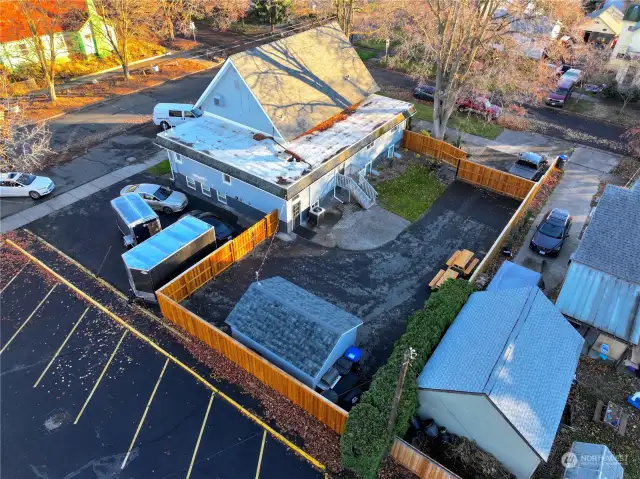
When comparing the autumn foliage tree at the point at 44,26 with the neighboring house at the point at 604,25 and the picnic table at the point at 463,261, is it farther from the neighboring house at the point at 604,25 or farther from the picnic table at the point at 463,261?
the neighboring house at the point at 604,25

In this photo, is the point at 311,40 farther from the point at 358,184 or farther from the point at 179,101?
the point at 179,101

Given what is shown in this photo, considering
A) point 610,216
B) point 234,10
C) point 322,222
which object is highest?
point 234,10

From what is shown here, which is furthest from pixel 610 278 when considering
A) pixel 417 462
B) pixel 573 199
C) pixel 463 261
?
pixel 417 462

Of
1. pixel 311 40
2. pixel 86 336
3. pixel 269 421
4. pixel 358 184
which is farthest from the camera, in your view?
pixel 311 40

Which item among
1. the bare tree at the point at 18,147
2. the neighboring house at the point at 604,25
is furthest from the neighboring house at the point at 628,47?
the bare tree at the point at 18,147

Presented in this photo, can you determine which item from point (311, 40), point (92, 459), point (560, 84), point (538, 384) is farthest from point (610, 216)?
point (560, 84)

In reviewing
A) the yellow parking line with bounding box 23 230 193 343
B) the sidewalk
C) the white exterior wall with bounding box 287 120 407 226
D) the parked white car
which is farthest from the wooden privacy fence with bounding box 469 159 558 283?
the parked white car

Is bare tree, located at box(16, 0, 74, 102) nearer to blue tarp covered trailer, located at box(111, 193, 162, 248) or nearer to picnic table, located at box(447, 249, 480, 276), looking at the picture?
blue tarp covered trailer, located at box(111, 193, 162, 248)
